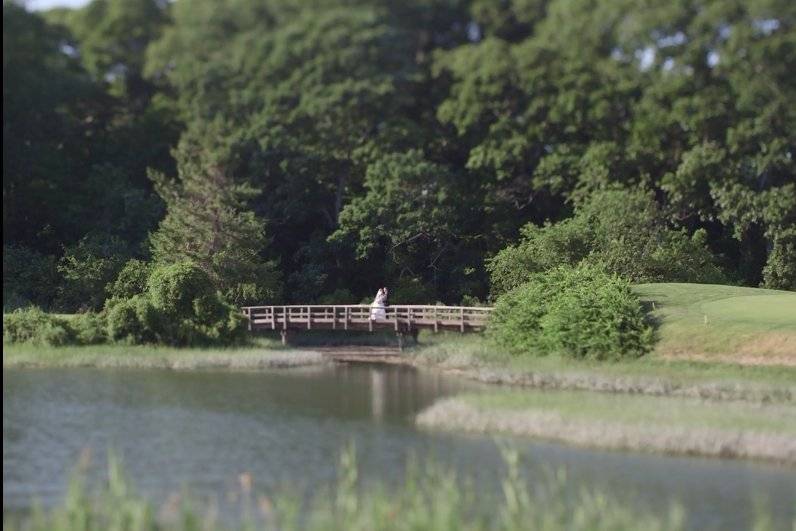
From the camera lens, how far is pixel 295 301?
236 feet

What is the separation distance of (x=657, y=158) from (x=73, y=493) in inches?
2289

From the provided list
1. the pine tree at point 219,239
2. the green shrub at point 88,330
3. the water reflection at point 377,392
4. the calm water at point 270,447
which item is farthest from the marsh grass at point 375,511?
the pine tree at point 219,239

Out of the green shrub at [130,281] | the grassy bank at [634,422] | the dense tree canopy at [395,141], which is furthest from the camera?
the dense tree canopy at [395,141]

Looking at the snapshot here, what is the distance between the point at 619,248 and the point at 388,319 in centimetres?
1344

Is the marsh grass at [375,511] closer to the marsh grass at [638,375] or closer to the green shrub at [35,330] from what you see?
the marsh grass at [638,375]

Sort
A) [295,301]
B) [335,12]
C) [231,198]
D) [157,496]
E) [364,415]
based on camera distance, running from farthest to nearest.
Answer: [335,12] → [295,301] → [231,198] → [364,415] → [157,496]

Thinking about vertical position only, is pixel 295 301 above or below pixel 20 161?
below

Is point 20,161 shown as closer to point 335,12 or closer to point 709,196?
point 335,12

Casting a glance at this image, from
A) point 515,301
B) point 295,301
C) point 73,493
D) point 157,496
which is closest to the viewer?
point 73,493

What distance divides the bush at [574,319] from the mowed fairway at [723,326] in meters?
1.10

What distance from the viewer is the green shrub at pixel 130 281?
63375 millimetres

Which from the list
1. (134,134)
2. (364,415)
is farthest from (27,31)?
(364,415)

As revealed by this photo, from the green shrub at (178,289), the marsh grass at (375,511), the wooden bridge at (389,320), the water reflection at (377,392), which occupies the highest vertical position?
the green shrub at (178,289)

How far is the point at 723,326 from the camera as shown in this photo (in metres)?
48.2
